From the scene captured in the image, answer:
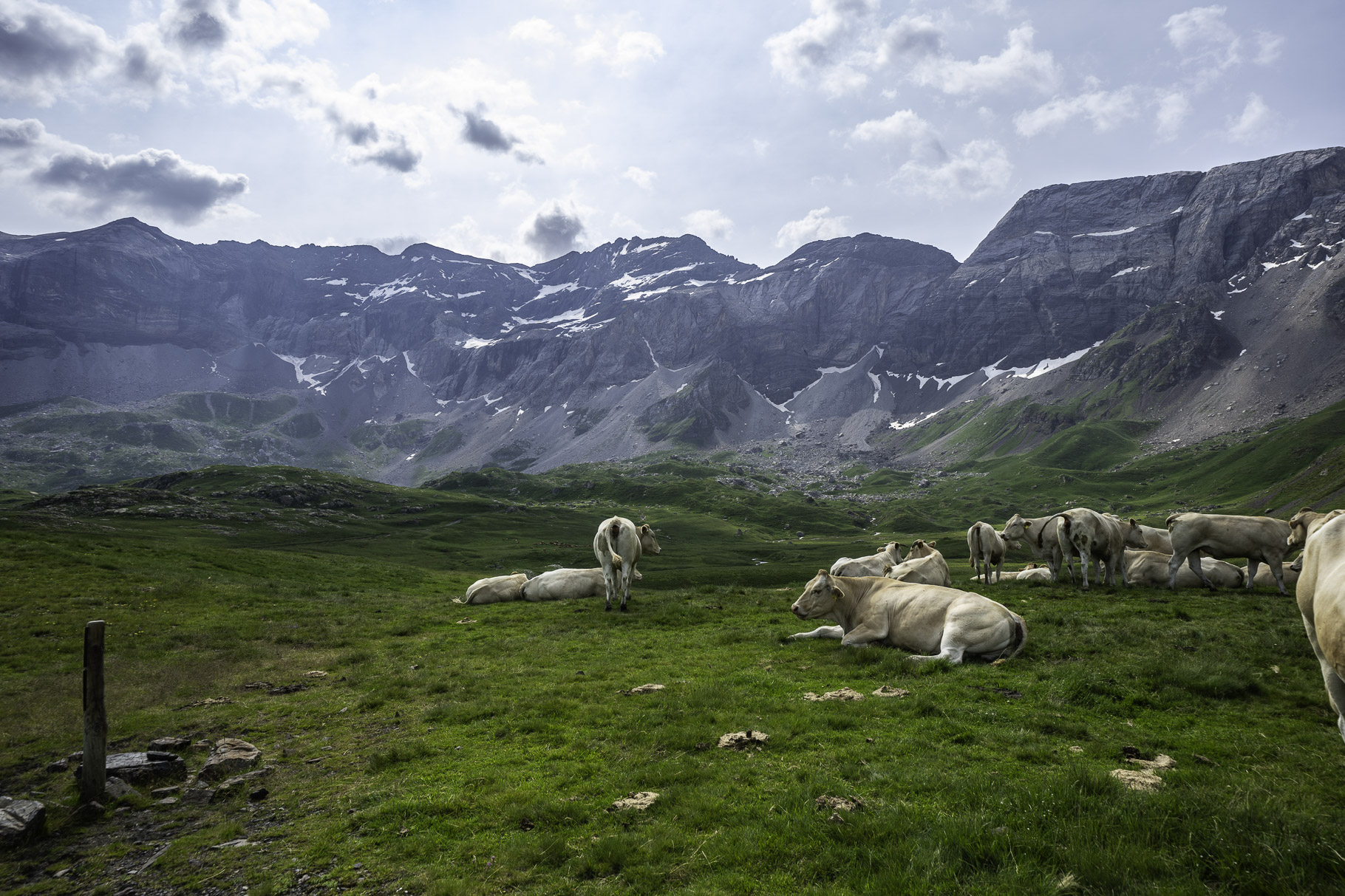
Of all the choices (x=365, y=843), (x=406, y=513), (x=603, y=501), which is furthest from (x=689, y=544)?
(x=365, y=843)

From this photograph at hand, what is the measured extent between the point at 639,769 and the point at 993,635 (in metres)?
10.1

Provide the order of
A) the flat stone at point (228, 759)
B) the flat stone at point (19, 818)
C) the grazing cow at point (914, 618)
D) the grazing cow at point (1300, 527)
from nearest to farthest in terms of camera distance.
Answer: the flat stone at point (19, 818)
the flat stone at point (228, 759)
the grazing cow at point (914, 618)
the grazing cow at point (1300, 527)

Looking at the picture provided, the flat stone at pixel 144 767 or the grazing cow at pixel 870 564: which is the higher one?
the flat stone at pixel 144 767

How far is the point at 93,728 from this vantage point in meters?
10.1

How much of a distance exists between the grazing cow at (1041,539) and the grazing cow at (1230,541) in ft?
14.8

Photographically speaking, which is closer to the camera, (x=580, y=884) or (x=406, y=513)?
(x=580, y=884)

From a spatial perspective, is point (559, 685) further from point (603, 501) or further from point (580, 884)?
point (603, 501)

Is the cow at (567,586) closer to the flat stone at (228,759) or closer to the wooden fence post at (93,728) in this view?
the flat stone at (228,759)

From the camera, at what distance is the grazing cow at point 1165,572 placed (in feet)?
88.4

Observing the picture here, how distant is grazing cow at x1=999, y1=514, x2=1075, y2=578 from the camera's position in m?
30.4

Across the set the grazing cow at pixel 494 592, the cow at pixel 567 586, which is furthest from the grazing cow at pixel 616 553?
the grazing cow at pixel 494 592

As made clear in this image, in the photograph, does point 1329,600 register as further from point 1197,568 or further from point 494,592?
point 494,592

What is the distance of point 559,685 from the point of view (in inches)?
601

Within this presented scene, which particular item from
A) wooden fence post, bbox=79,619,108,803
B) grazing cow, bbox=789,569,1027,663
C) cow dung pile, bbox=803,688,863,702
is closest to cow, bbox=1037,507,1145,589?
grazing cow, bbox=789,569,1027,663
